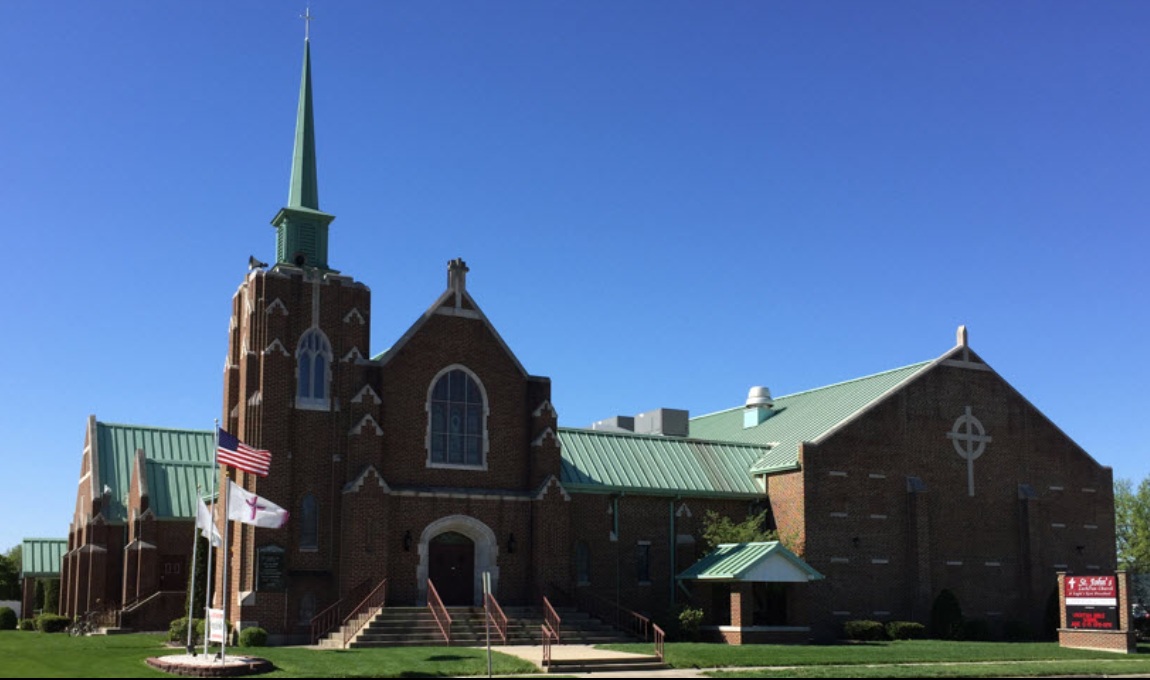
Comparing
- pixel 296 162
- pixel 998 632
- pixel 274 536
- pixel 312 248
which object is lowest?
pixel 998 632

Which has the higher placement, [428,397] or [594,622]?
[428,397]

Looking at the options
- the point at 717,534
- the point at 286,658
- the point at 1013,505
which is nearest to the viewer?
the point at 286,658

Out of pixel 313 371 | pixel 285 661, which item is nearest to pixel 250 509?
pixel 285 661

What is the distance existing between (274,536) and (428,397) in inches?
248

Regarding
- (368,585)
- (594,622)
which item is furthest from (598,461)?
(368,585)

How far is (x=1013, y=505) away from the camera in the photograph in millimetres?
44594

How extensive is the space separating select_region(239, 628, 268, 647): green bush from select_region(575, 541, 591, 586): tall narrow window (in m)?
10.8

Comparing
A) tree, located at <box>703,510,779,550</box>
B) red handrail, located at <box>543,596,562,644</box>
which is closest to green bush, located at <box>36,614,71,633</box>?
red handrail, located at <box>543,596,562,644</box>

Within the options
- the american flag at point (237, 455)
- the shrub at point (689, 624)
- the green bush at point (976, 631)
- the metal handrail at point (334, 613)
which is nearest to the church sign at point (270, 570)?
the metal handrail at point (334, 613)

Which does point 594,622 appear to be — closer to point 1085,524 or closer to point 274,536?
point 274,536

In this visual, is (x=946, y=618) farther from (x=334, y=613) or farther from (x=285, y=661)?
(x=285, y=661)

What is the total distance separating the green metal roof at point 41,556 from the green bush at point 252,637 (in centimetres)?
2651

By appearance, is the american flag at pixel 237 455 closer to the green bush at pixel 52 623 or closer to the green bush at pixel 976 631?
the green bush at pixel 52 623

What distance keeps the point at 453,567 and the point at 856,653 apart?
40.2ft
